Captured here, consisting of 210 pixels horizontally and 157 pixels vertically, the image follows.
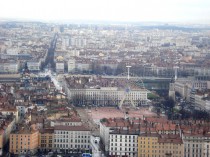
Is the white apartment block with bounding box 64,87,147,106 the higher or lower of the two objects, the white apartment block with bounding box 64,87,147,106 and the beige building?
the lower

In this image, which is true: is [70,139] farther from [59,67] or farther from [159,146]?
[59,67]

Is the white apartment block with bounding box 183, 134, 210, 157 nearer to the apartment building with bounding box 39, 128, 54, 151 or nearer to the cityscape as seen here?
the cityscape


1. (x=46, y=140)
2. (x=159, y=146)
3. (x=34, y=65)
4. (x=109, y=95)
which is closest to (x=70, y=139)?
(x=46, y=140)

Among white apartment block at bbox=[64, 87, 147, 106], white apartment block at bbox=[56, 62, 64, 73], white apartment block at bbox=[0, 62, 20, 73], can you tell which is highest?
white apartment block at bbox=[64, 87, 147, 106]

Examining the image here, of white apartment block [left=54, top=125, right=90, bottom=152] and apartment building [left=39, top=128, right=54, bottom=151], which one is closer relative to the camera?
apartment building [left=39, top=128, right=54, bottom=151]

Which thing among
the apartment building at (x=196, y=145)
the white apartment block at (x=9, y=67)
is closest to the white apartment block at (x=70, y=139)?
the apartment building at (x=196, y=145)

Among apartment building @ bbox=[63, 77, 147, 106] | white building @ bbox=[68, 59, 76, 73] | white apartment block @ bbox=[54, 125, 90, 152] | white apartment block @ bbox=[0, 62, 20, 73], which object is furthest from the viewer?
white building @ bbox=[68, 59, 76, 73]

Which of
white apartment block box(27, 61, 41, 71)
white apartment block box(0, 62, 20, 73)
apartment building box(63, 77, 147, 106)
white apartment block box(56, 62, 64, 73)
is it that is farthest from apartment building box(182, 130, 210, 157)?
white apartment block box(27, 61, 41, 71)

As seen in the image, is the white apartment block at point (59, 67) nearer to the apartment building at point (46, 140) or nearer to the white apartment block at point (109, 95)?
the white apartment block at point (109, 95)
